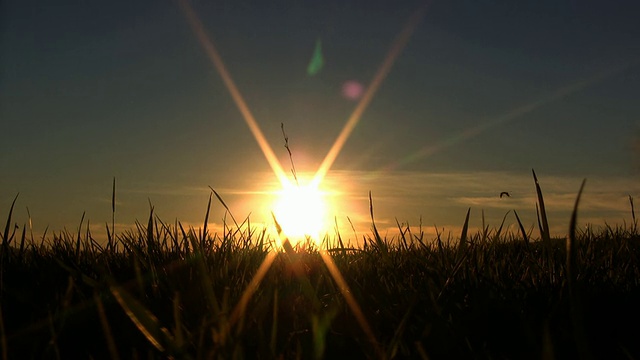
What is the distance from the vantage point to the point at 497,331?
2.46 meters

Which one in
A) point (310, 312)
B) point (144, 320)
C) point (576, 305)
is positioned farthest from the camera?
point (310, 312)

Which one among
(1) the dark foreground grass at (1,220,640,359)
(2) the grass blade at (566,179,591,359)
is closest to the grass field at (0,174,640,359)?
(1) the dark foreground grass at (1,220,640,359)

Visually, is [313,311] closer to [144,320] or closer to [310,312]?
[310,312]

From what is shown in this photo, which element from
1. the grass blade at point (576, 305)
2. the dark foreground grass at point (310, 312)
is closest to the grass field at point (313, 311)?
the dark foreground grass at point (310, 312)

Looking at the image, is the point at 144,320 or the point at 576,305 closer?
the point at 576,305

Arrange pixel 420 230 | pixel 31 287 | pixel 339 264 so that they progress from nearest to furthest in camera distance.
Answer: pixel 31 287
pixel 339 264
pixel 420 230

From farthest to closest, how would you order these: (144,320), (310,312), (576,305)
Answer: (310,312) → (144,320) → (576,305)

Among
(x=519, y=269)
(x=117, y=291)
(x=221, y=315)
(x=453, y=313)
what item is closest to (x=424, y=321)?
(x=453, y=313)

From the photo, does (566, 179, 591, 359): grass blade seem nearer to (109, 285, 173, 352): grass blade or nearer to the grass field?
the grass field

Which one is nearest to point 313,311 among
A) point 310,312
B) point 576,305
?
point 310,312

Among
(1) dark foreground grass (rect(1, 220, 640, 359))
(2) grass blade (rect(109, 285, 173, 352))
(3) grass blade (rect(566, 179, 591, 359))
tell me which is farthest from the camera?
(1) dark foreground grass (rect(1, 220, 640, 359))

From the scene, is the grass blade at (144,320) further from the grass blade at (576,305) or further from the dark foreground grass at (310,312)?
the grass blade at (576,305)

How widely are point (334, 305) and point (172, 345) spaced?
1.08 meters

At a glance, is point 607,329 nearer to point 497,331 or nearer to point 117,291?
point 497,331
